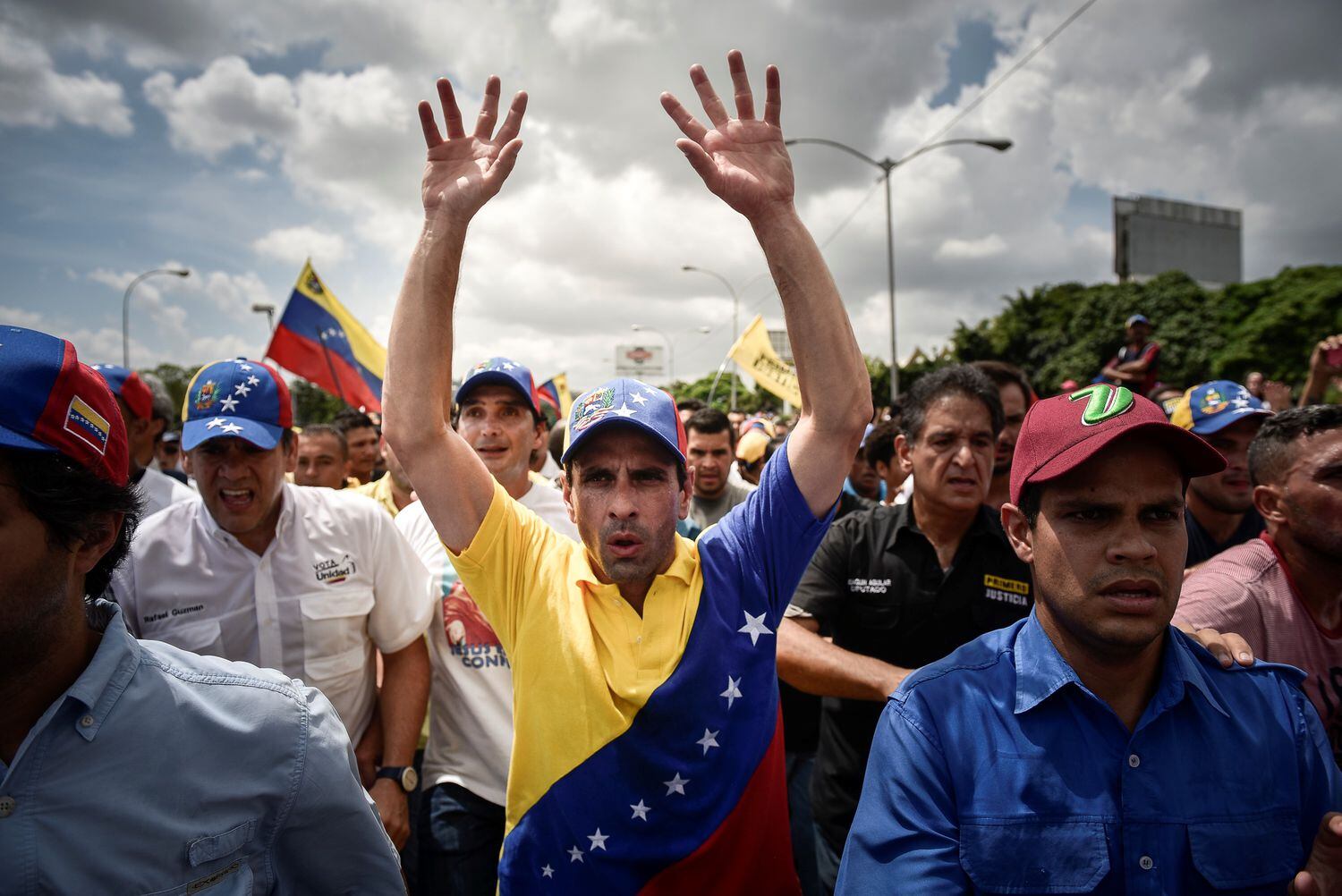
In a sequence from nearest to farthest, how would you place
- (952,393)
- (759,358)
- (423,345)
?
1. (423,345)
2. (952,393)
3. (759,358)

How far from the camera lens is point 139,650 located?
55.5 inches

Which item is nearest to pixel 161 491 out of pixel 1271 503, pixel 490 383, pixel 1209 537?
pixel 490 383

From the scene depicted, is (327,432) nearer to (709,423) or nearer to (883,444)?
(709,423)

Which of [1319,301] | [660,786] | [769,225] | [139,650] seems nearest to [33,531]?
[139,650]

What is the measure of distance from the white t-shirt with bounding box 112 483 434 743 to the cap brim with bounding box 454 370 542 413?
665mm

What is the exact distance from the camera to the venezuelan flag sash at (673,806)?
1856 millimetres

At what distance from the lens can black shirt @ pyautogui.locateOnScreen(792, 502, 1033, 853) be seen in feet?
8.41

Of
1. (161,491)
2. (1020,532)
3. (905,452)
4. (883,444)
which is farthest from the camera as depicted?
(883,444)

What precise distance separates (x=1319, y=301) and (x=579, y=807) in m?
48.5

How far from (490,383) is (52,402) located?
1.99 meters

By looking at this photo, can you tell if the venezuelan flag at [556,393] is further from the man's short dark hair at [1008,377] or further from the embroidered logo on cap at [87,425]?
the embroidered logo on cap at [87,425]

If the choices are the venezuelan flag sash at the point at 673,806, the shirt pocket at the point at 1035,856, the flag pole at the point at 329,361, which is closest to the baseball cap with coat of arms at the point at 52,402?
the venezuelan flag sash at the point at 673,806

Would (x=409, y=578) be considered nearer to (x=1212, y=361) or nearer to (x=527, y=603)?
(x=527, y=603)

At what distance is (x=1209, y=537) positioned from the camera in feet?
11.8
